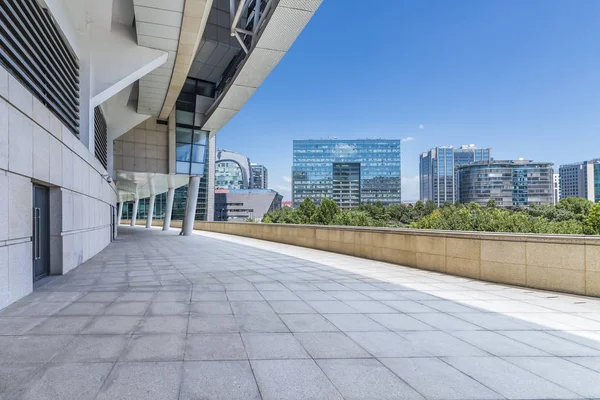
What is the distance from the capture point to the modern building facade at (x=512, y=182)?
5330 inches

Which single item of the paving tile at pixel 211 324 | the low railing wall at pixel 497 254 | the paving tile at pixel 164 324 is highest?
the low railing wall at pixel 497 254

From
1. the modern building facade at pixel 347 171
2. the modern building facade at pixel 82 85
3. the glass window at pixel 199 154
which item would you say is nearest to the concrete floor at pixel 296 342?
the modern building facade at pixel 82 85

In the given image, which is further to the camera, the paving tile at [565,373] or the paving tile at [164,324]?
the paving tile at [164,324]

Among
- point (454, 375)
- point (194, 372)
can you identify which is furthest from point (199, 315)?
point (454, 375)

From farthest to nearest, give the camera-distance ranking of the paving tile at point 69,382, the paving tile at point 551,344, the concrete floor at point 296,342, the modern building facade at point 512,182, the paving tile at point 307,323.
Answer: the modern building facade at point 512,182, the paving tile at point 307,323, the paving tile at point 551,344, the concrete floor at point 296,342, the paving tile at point 69,382

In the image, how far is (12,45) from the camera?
692 cm

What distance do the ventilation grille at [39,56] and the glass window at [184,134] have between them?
15.0m

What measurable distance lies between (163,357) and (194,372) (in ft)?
1.72

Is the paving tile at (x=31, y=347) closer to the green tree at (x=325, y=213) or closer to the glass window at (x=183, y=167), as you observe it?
the glass window at (x=183, y=167)

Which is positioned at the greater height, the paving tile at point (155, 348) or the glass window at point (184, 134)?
the glass window at point (184, 134)

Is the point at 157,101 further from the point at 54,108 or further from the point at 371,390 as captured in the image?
the point at 371,390

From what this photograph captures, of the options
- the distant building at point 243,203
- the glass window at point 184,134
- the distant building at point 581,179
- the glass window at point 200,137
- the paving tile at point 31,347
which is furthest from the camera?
the distant building at point 581,179

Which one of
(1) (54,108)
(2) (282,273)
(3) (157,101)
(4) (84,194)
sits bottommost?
(2) (282,273)

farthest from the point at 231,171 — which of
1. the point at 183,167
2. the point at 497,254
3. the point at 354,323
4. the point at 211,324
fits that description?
the point at 354,323
